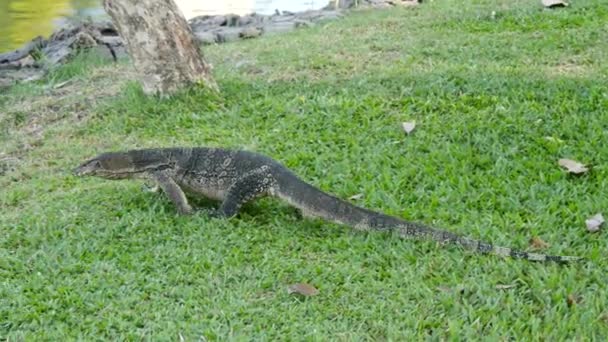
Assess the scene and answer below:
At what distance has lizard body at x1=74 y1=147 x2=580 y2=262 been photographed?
394cm

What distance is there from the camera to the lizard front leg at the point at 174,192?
14.7 ft

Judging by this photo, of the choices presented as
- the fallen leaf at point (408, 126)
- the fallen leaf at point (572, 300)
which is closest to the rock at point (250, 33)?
the fallen leaf at point (408, 126)

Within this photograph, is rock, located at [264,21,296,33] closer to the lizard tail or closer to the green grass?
the green grass

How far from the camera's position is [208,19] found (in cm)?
1227

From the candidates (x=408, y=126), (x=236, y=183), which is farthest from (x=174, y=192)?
(x=408, y=126)

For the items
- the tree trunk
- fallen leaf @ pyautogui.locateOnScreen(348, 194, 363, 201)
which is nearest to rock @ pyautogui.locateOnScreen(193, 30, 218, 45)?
the tree trunk

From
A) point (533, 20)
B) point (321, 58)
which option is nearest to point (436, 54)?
point (321, 58)

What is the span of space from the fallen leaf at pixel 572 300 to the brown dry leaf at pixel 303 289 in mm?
1023

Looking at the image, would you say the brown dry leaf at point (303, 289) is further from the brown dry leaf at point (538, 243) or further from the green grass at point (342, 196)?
the brown dry leaf at point (538, 243)

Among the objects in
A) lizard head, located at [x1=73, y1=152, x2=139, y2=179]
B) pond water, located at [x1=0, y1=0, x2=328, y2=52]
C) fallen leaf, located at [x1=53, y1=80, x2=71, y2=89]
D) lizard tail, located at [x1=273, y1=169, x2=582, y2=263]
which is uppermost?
lizard head, located at [x1=73, y1=152, x2=139, y2=179]

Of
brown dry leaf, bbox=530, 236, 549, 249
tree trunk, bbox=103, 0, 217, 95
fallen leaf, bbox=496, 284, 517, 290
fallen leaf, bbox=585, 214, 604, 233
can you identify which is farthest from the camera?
tree trunk, bbox=103, 0, 217, 95

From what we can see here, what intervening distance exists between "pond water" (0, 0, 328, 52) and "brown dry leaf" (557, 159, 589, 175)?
30.6 feet

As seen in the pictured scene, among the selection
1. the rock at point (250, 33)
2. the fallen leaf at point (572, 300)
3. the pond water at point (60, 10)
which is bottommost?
the pond water at point (60, 10)

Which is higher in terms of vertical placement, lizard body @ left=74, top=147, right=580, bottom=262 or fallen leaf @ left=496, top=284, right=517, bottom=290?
lizard body @ left=74, top=147, right=580, bottom=262
